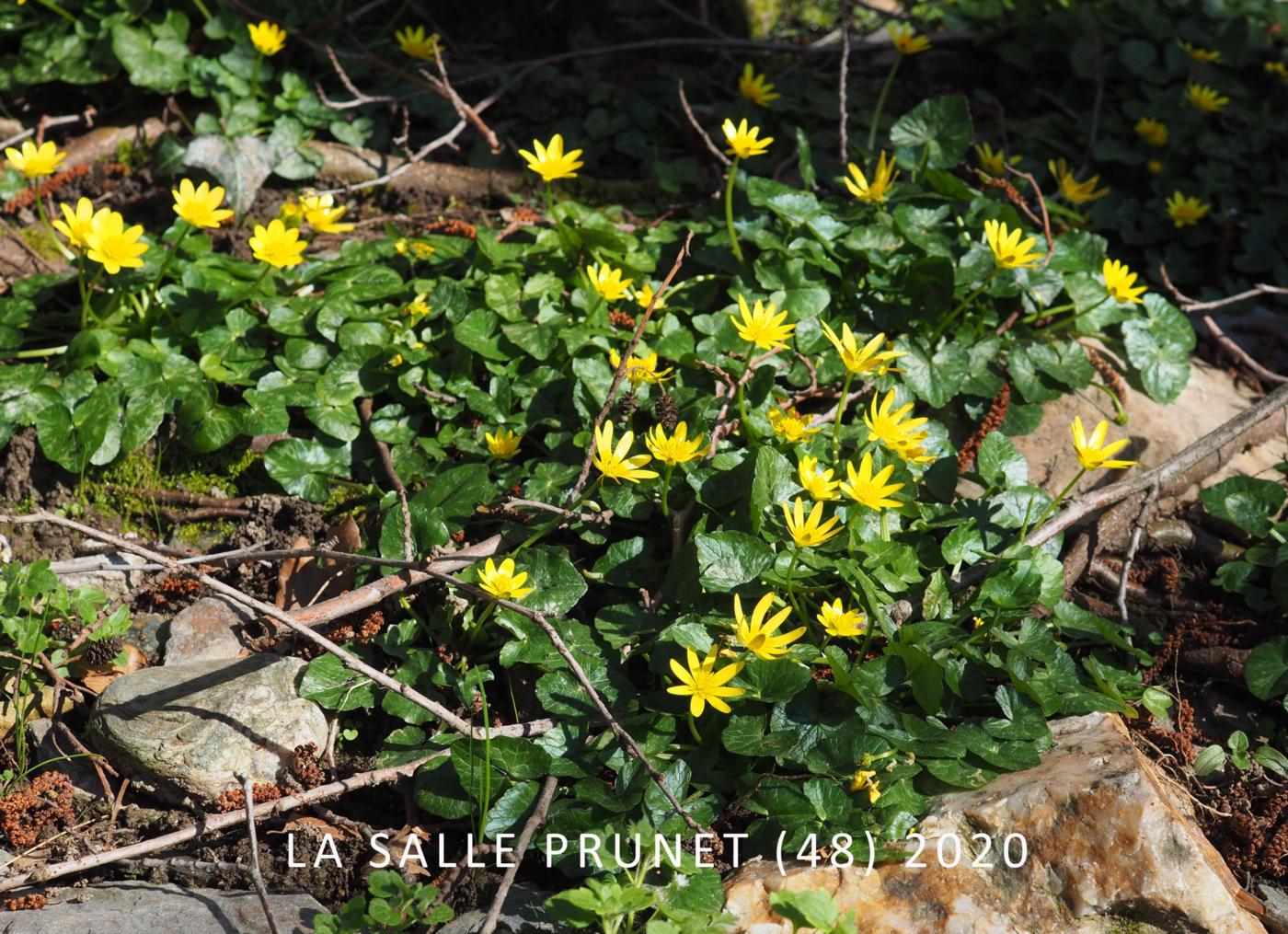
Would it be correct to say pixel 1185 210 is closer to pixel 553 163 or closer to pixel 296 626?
pixel 553 163

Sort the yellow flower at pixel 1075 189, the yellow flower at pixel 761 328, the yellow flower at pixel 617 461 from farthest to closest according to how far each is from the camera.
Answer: the yellow flower at pixel 1075 189 < the yellow flower at pixel 761 328 < the yellow flower at pixel 617 461

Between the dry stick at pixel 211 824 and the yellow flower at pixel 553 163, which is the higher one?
the yellow flower at pixel 553 163

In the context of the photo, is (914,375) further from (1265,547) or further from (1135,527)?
(1265,547)

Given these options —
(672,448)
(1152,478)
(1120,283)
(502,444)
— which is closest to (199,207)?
(502,444)

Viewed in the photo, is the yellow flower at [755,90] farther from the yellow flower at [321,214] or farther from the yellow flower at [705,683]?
the yellow flower at [705,683]

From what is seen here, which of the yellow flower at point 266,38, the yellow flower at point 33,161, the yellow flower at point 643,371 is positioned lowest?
the yellow flower at point 643,371

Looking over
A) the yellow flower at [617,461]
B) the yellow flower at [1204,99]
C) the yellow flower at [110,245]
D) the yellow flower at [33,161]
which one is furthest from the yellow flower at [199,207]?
the yellow flower at [1204,99]

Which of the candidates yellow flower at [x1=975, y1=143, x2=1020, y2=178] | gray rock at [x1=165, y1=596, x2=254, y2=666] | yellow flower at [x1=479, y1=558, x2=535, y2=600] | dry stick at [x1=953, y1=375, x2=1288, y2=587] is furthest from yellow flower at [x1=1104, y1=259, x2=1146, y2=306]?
gray rock at [x1=165, y1=596, x2=254, y2=666]
